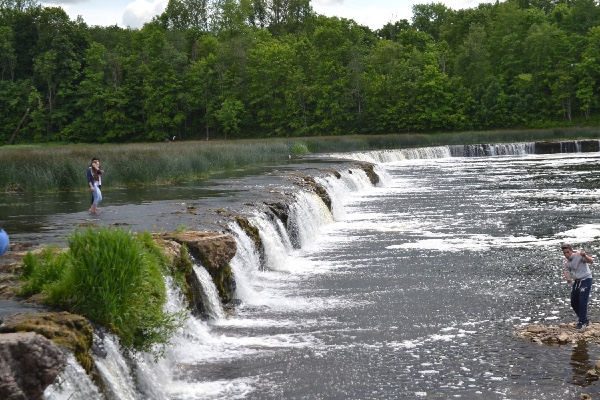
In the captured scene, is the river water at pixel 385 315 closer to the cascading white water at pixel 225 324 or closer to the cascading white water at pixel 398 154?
the cascading white water at pixel 225 324

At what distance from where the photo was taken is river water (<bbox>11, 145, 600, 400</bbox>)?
32.8ft

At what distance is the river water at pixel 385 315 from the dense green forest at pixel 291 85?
6616 cm

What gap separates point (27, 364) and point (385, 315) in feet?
24.1

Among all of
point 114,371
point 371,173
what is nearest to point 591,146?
point 371,173

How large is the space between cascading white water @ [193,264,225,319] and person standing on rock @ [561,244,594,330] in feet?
19.6

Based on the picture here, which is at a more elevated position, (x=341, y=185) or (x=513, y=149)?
(x=513, y=149)

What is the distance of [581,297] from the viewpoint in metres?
12.1

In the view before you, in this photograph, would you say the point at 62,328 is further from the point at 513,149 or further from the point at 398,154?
the point at 513,149

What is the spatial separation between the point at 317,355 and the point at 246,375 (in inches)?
50.1

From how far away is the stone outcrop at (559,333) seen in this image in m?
11.7

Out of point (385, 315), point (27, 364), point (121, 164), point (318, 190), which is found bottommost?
point (385, 315)

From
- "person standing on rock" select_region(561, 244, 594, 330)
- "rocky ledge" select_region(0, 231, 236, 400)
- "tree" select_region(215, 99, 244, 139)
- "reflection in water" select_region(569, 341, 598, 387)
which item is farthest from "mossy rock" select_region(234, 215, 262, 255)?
"tree" select_region(215, 99, 244, 139)

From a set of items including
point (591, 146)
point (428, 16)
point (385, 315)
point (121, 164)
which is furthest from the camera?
A: point (428, 16)

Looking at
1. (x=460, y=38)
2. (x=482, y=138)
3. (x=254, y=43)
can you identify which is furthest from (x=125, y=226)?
(x=460, y=38)
